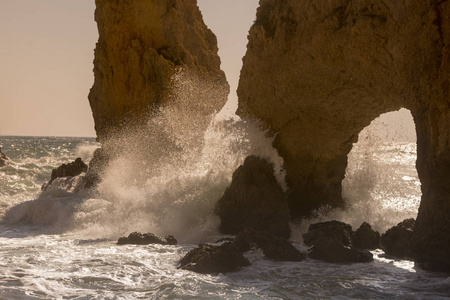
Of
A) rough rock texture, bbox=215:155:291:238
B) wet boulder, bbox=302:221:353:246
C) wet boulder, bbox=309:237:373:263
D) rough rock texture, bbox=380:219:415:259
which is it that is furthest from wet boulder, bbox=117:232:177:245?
rough rock texture, bbox=380:219:415:259

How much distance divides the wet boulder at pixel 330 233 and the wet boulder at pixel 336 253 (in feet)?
1.39

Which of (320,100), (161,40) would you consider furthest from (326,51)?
(161,40)

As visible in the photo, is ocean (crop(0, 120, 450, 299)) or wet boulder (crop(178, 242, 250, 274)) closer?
ocean (crop(0, 120, 450, 299))

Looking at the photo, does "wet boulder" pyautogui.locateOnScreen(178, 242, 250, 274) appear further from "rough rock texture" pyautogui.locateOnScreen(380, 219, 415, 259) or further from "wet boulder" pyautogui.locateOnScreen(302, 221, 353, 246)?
"rough rock texture" pyautogui.locateOnScreen(380, 219, 415, 259)

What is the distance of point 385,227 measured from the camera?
32.5 feet

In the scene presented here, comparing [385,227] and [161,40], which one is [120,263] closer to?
[385,227]

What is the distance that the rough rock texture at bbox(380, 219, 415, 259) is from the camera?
7213 mm

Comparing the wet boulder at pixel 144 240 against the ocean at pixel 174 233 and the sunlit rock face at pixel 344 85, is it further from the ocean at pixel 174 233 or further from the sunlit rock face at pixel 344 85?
the sunlit rock face at pixel 344 85

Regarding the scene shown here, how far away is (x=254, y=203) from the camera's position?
32.1 ft

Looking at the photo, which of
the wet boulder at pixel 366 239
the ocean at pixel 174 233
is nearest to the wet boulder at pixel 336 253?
the ocean at pixel 174 233

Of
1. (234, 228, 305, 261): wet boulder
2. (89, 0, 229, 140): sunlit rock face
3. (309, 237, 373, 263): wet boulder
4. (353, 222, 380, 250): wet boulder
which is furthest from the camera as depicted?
(89, 0, 229, 140): sunlit rock face

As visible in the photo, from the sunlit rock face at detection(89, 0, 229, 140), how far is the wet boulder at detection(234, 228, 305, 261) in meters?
8.54

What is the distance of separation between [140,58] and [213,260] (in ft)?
38.3

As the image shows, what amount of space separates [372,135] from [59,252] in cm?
765
